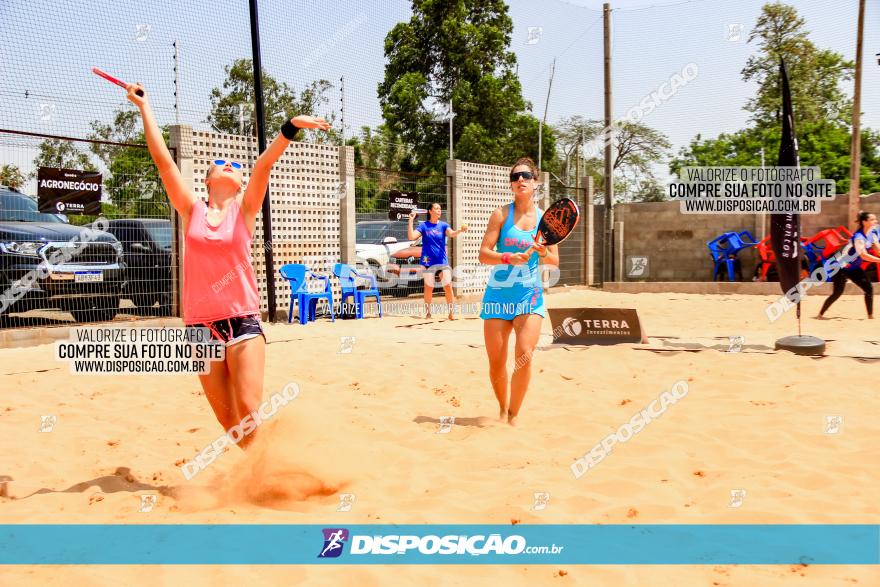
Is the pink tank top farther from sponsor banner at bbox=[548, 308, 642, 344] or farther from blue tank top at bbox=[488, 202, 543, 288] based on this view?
sponsor banner at bbox=[548, 308, 642, 344]

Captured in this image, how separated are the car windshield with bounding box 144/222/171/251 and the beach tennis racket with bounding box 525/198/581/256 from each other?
6944 mm

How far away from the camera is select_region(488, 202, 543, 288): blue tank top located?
15.3 ft

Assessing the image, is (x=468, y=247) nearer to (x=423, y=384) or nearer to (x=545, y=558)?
(x=423, y=384)

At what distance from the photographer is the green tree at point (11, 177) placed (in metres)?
8.57

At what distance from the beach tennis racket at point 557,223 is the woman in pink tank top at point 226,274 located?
171cm

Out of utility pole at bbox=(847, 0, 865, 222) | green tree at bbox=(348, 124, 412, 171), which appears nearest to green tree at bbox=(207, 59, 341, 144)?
green tree at bbox=(348, 124, 412, 171)

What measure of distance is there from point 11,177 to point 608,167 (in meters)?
13.3

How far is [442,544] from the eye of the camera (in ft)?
9.32

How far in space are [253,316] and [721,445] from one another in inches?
113

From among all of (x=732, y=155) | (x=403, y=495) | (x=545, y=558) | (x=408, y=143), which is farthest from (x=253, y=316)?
(x=732, y=155)

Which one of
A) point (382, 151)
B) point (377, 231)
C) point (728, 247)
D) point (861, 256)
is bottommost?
point (861, 256)

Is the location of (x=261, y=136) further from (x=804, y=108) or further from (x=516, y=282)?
(x=804, y=108)

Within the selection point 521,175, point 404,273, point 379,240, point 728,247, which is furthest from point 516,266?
point 728,247

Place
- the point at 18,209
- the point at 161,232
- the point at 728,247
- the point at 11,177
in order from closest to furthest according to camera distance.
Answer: the point at 11,177 → the point at 18,209 → the point at 161,232 → the point at 728,247
